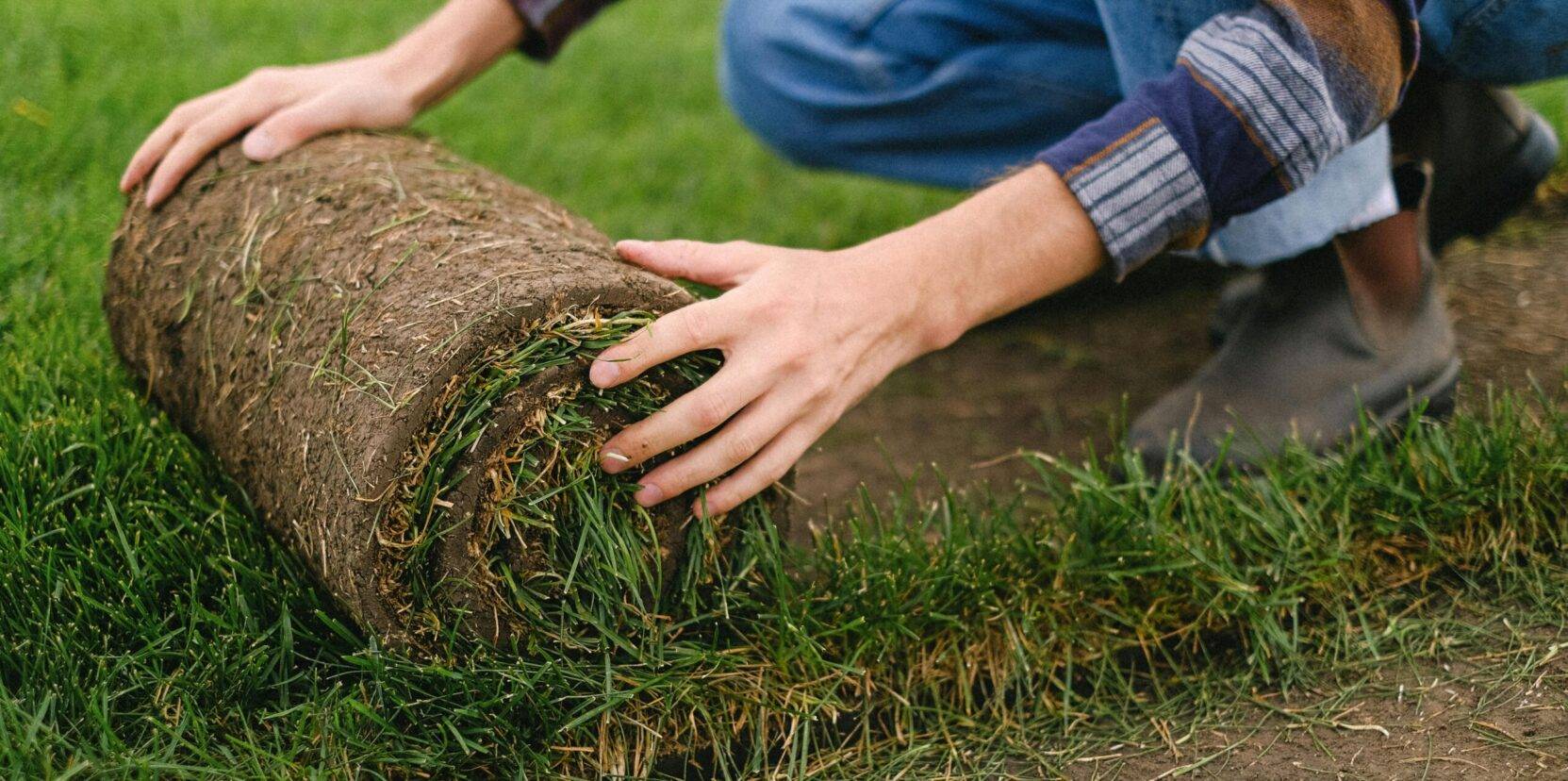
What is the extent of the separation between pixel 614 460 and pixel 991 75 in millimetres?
1407

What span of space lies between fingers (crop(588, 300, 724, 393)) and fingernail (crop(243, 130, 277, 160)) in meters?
0.86

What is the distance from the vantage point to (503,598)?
153 cm

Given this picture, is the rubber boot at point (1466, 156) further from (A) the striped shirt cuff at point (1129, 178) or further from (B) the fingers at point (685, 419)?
(B) the fingers at point (685, 419)

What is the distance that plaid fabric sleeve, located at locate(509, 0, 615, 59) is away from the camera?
237cm

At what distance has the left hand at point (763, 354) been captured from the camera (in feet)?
4.89

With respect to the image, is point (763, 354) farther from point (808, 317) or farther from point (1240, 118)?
point (1240, 118)

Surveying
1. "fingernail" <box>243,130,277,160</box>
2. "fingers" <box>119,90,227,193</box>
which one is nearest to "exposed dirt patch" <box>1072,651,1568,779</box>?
"fingernail" <box>243,130,277,160</box>

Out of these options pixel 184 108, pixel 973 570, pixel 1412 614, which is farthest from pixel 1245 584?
pixel 184 108

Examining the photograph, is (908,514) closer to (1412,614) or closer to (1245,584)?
(1245,584)

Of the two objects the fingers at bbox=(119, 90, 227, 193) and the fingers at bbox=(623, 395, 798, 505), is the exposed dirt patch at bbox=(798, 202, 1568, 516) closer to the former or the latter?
the fingers at bbox=(623, 395, 798, 505)

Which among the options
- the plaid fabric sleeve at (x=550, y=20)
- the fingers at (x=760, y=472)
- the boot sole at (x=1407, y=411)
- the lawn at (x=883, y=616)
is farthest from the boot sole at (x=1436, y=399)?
the plaid fabric sleeve at (x=550, y=20)

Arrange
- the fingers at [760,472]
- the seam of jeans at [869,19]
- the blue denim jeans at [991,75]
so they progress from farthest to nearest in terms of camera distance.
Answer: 1. the seam of jeans at [869,19]
2. the blue denim jeans at [991,75]
3. the fingers at [760,472]

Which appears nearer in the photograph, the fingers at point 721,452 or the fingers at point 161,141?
the fingers at point 721,452

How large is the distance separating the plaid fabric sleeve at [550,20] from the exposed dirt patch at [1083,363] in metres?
0.97
